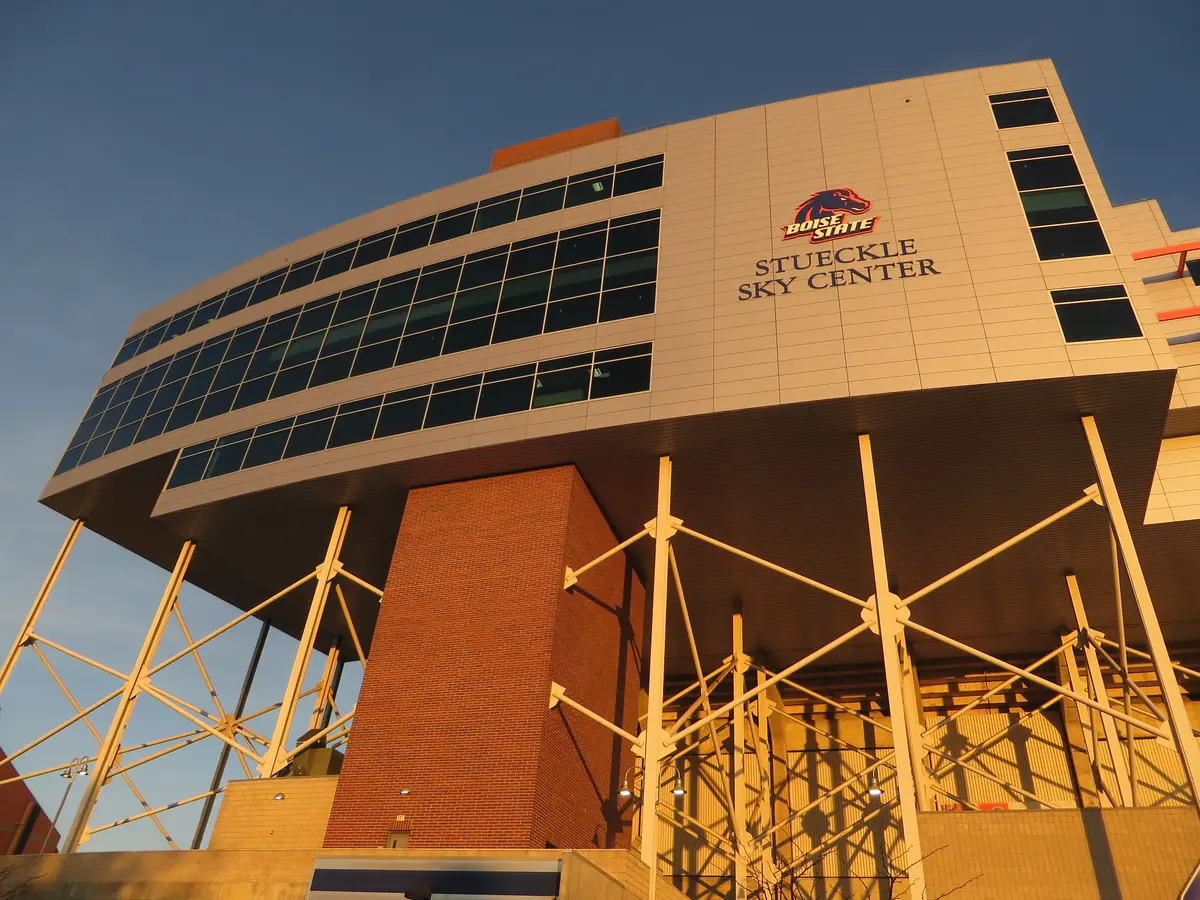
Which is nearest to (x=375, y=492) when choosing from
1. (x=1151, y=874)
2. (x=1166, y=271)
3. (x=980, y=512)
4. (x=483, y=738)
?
(x=483, y=738)

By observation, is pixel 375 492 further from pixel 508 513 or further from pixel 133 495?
pixel 133 495

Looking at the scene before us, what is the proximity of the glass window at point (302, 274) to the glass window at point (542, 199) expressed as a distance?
8.14 metres

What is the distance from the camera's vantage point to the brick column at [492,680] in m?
19.5

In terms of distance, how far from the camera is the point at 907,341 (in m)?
20.5

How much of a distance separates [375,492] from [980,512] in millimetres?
16421

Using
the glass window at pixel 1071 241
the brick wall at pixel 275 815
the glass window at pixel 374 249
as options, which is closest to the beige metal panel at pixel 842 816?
the brick wall at pixel 275 815

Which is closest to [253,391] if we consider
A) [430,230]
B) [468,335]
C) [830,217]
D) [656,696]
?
[430,230]

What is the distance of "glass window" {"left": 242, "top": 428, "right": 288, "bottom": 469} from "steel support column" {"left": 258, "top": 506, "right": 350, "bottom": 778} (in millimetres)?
2698

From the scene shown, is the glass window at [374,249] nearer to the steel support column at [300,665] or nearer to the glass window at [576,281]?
the glass window at [576,281]

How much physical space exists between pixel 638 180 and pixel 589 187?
1.61 metres

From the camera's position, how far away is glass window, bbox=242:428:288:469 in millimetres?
26328

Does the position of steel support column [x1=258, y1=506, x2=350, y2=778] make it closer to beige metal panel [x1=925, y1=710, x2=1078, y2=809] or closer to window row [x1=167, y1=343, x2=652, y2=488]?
window row [x1=167, y1=343, x2=652, y2=488]

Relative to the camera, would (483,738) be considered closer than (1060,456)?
Yes

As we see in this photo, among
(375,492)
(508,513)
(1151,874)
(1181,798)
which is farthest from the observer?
(1181,798)
